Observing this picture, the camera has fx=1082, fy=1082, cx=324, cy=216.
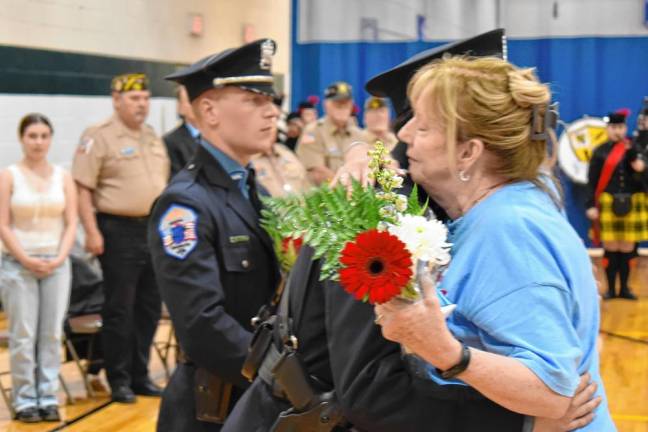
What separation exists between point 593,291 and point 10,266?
4.42 metres

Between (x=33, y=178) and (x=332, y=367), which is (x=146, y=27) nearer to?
(x=33, y=178)

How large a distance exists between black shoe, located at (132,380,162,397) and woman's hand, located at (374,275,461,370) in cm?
Result: 478

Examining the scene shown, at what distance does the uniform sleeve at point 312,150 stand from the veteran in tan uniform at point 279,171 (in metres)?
0.93

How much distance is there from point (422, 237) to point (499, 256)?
0.61 ft

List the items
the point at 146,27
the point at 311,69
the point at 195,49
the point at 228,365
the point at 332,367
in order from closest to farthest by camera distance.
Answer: the point at 332,367
the point at 228,365
the point at 146,27
the point at 195,49
the point at 311,69

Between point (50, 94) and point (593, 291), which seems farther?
point (50, 94)

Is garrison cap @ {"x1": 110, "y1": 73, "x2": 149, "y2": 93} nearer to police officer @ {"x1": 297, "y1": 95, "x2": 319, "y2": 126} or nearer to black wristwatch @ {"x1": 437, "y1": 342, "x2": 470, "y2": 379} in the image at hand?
police officer @ {"x1": 297, "y1": 95, "x2": 319, "y2": 126}

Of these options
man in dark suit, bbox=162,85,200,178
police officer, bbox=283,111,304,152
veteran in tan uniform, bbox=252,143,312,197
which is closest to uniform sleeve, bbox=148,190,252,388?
man in dark suit, bbox=162,85,200,178

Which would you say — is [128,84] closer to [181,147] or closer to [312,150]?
[181,147]

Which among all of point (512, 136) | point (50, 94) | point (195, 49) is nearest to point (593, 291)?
point (512, 136)

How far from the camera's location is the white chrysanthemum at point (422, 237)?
5.07 ft

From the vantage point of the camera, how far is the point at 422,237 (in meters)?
1.55

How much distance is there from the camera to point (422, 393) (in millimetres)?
1722

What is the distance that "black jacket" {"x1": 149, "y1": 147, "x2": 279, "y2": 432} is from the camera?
265cm
